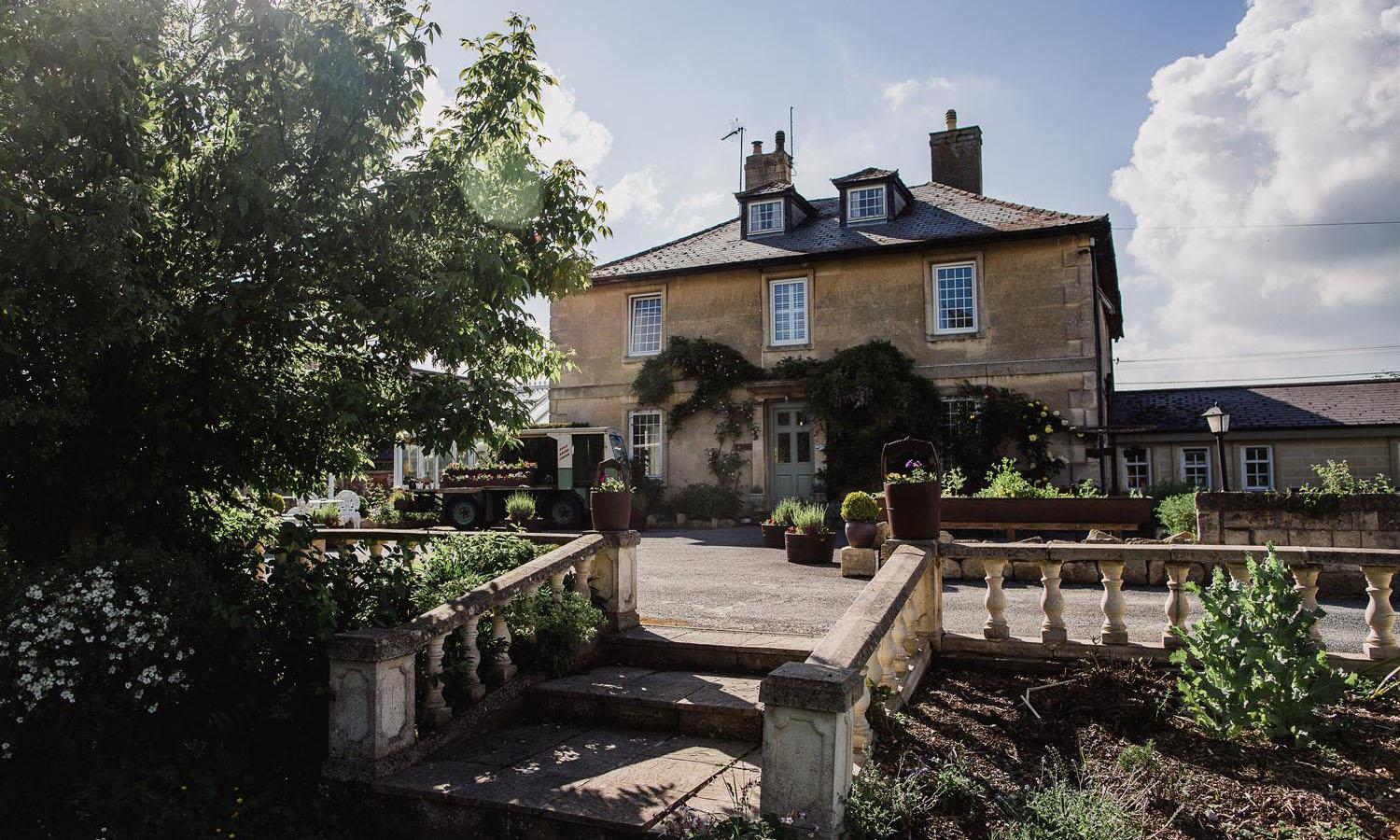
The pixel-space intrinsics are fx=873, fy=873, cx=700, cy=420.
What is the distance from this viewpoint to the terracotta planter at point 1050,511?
37.1ft

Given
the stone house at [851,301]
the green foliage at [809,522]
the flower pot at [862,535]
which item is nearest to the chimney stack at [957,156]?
the stone house at [851,301]

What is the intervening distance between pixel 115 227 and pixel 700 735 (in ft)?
12.9

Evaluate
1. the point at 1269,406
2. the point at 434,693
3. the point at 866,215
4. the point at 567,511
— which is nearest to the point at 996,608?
the point at 434,693

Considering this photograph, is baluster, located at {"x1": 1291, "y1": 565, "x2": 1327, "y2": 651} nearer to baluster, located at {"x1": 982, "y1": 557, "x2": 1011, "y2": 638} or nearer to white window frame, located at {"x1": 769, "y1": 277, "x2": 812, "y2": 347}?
baluster, located at {"x1": 982, "y1": 557, "x2": 1011, "y2": 638}

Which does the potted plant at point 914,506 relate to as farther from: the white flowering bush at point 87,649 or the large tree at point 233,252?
the white flowering bush at point 87,649

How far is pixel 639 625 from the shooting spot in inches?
258

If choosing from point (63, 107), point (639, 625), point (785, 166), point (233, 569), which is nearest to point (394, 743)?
point (233, 569)

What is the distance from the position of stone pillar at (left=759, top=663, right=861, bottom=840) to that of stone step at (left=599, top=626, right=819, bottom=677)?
2114 mm

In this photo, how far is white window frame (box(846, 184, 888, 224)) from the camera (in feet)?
65.0

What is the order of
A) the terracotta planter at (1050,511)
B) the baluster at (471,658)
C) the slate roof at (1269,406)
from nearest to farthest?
the baluster at (471,658) → the terracotta planter at (1050,511) → the slate roof at (1269,406)

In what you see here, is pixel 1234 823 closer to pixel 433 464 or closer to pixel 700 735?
pixel 700 735

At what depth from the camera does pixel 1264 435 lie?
67.8 ft

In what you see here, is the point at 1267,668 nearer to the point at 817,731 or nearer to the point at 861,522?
the point at 817,731

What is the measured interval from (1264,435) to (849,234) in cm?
1104
